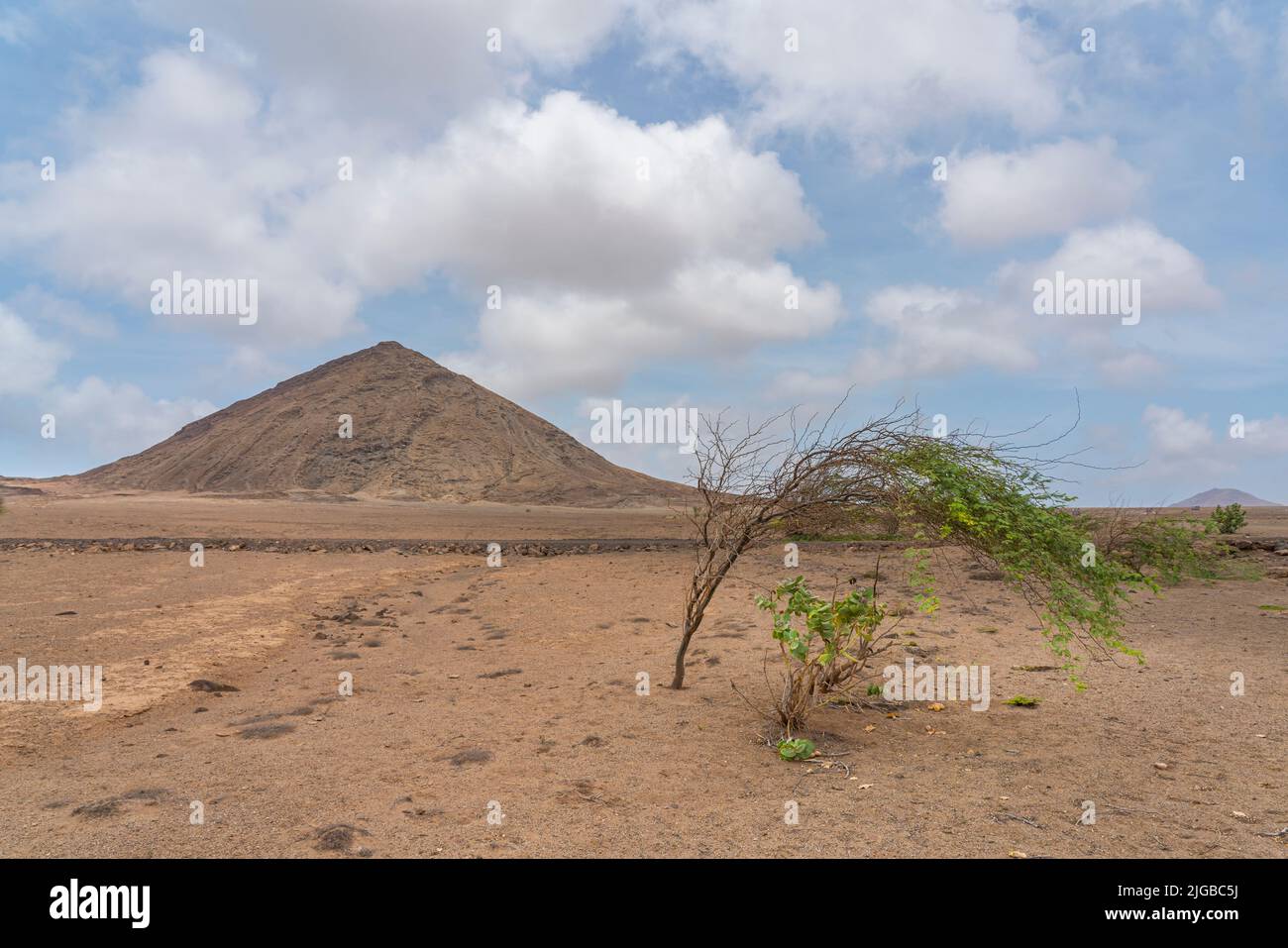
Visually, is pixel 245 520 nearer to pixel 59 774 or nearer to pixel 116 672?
pixel 116 672

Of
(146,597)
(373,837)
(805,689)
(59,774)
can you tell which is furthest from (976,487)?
(146,597)

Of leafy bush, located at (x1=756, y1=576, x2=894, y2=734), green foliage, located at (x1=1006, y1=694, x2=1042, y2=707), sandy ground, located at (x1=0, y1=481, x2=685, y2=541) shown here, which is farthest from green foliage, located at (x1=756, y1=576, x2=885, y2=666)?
sandy ground, located at (x1=0, y1=481, x2=685, y2=541)

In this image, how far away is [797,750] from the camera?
22.2 feet

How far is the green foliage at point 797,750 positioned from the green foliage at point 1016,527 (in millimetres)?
2150

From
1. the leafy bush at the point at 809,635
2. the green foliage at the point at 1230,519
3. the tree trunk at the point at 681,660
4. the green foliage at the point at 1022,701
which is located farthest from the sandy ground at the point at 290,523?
the leafy bush at the point at 809,635

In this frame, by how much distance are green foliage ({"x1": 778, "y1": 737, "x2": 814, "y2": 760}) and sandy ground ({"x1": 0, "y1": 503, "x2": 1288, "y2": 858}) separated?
11 cm

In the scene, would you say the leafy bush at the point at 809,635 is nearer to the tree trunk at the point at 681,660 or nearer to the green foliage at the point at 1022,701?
the tree trunk at the point at 681,660


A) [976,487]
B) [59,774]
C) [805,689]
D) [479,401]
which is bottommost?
[59,774]

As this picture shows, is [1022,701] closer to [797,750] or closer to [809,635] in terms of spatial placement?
[809,635]

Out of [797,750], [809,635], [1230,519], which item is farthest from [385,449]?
[797,750]

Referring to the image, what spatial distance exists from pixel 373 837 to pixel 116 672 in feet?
25.0

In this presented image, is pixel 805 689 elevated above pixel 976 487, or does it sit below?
below

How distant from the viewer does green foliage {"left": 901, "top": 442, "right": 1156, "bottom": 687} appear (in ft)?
20.4
